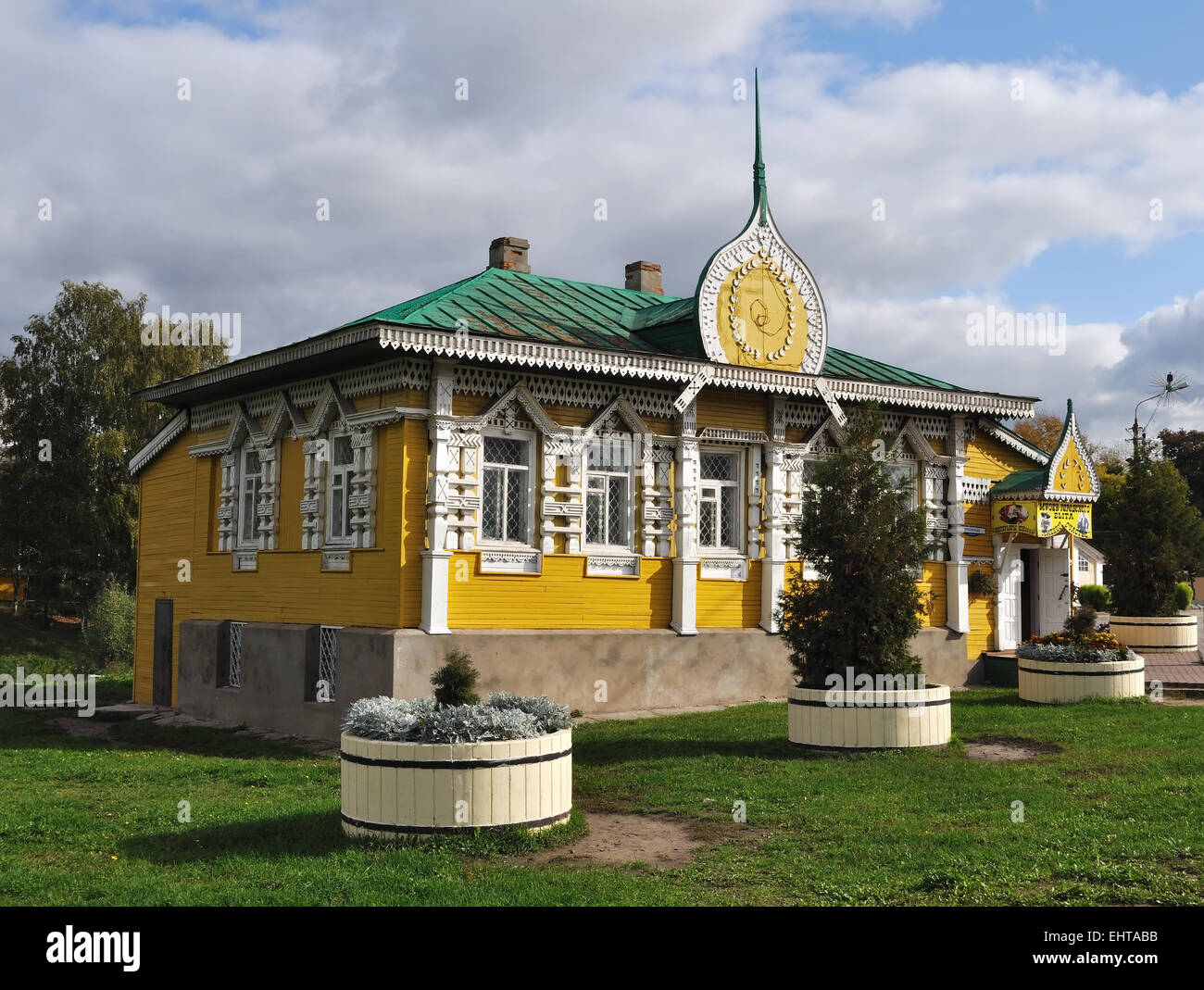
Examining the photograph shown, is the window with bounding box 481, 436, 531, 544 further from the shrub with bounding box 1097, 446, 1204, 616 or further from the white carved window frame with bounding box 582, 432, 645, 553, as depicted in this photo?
the shrub with bounding box 1097, 446, 1204, 616

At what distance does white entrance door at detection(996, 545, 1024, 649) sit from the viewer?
22297 millimetres

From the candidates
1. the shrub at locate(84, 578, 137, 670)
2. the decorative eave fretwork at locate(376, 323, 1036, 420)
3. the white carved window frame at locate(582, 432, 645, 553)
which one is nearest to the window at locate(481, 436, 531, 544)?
the white carved window frame at locate(582, 432, 645, 553)

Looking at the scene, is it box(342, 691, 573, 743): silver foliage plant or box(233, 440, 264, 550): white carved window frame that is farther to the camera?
box(233, 440, 264, 550): white carved window frame

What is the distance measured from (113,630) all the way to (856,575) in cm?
2851

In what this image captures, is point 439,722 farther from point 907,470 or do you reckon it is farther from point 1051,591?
point 1051,591

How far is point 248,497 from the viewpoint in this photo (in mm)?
20688

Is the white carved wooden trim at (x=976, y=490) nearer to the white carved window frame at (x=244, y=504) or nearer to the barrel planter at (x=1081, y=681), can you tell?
the barrel planter at (x=1081, y=681)

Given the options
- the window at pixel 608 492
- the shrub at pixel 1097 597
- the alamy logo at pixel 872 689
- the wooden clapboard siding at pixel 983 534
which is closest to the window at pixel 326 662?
the window at pixel 608 492

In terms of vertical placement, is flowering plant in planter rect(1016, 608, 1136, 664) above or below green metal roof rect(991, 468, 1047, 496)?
below

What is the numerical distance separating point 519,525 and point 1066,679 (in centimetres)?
805

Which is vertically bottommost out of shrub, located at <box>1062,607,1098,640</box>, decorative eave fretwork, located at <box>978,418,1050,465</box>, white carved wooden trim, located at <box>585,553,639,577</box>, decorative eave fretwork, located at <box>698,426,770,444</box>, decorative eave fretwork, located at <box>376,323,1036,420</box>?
shrub, located at <box>1062,607,1098,640</box>

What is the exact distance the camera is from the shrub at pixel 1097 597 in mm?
27672

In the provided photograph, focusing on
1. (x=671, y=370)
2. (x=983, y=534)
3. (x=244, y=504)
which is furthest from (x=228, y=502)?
(x=983, y=534)

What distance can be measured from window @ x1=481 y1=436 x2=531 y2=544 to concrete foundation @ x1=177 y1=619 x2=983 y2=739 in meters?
1.49
